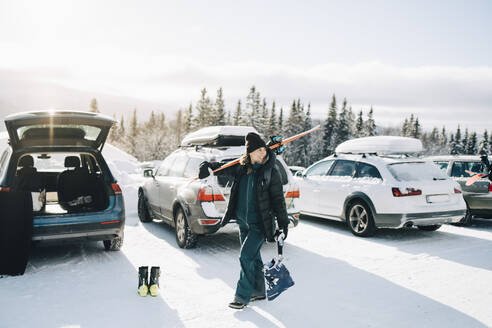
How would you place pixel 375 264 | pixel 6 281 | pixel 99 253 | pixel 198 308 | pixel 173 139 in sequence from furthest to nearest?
pixel 173 139 → pixel 99 253 → pixel 375 264 → pixel 6 281 → pixel 198 308

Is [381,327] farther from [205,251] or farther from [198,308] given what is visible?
[205,251]

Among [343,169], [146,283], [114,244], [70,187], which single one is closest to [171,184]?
[114,244]

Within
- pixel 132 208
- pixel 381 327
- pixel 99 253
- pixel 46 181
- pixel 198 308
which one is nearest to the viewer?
pixel 381 327

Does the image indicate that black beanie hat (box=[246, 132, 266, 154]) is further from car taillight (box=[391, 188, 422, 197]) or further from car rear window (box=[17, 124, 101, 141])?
car taillight (box=[391, 188, 422, 197])

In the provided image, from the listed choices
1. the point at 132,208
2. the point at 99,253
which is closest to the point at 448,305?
the point at 99,253

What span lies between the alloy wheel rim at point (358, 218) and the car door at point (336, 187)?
31 cm

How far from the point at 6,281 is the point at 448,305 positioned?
544 cm

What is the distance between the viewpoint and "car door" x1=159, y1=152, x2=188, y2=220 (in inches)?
295

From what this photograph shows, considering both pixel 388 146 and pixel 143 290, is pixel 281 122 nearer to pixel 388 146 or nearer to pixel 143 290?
pixel 388 146

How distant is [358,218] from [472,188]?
3558 millimetres

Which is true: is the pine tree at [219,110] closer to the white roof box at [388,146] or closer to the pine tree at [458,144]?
the white roof box at [388,146]

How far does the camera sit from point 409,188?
297 inches

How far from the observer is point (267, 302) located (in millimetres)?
4574

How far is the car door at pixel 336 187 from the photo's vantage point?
8.65 m
